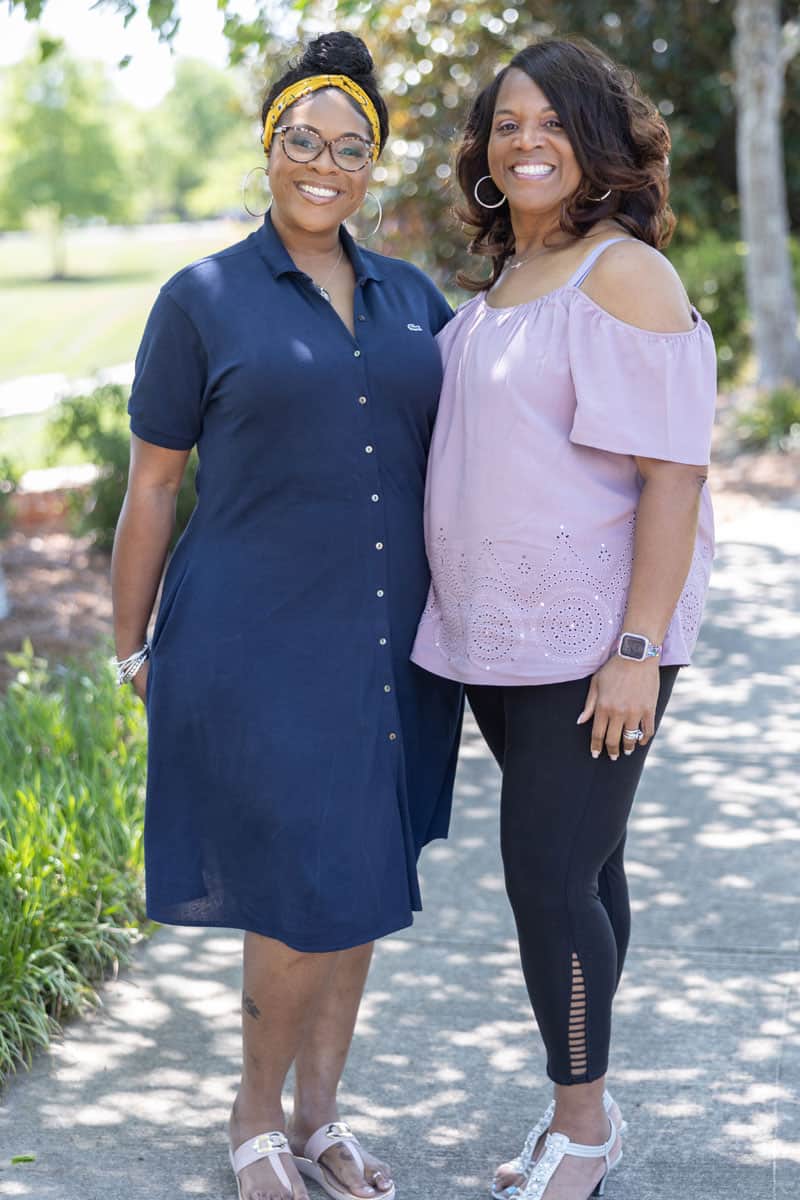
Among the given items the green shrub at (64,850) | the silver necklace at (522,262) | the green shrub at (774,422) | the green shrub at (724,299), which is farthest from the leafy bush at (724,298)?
the silver necklace at (522,262)

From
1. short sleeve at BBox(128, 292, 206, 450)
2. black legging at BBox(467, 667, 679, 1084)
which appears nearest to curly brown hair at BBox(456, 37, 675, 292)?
short sleeve at BBox(128, 292, 206, 450)

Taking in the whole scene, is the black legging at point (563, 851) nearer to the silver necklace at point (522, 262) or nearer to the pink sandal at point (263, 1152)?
the pink sandal at point (263, 1152)

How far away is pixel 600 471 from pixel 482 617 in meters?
0.33

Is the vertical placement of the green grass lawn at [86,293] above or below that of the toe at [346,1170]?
below

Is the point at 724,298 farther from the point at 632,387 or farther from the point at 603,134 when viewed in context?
the point at 632,387

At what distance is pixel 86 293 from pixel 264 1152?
5070 cm

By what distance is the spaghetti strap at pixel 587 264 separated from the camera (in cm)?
256

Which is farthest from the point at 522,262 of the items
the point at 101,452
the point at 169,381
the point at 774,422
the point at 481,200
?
the point at 774,422

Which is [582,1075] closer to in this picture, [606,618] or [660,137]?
[606,618]

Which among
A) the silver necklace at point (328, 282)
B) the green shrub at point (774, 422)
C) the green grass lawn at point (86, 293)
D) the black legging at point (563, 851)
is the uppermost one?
the silver necklace at point (328, 282)

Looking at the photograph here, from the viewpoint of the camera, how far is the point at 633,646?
255cm

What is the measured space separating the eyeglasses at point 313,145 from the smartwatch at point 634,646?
969 mm

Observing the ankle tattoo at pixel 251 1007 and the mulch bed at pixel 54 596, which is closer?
the ankle tattoo at pixel 251 1007

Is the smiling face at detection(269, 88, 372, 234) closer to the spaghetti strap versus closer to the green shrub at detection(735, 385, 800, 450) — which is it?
the spaghetti strap
